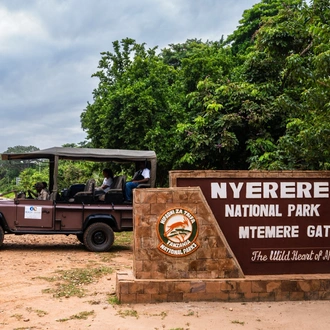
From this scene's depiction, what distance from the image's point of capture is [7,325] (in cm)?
544

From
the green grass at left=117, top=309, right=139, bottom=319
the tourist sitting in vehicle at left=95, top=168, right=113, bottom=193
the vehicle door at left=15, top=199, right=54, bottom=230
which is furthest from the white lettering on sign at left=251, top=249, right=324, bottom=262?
the tourist sitting in vehicle at left=95, top=168, right=113, bottom=193

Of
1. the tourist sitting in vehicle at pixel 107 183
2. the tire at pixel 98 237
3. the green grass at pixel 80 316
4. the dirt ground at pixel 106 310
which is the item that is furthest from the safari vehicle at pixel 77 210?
the green grass at pixel 80 316

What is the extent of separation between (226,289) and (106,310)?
1652 millimetres

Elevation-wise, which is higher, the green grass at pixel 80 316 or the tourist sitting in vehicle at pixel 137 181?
the tourist sitting in vehicle at pixel 137 181

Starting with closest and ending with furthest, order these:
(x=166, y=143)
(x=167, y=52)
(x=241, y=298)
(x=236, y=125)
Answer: (x=241, y=298)
(x=236, y=125)
(x=166, y=143)
(x=167, y=52)

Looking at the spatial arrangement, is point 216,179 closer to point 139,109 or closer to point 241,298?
point 241,298

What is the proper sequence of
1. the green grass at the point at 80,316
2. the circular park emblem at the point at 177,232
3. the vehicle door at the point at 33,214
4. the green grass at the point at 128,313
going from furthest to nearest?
the vehicle door at the point at 33,214
the circular park emblem at the point at 177,232
the green grass at the point at 128,313
the green grass at the point at 80,316

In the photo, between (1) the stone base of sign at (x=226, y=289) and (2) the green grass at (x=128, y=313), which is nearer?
(2) the green grass at (x=128, y=313)

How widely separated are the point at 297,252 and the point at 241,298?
109 centimetres

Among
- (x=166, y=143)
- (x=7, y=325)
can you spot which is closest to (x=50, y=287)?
(x=7, y=325)

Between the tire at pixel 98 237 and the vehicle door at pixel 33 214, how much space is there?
91 centimetres

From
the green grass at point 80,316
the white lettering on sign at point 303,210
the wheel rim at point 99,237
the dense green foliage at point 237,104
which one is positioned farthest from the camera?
the wheel rim at point 99,237

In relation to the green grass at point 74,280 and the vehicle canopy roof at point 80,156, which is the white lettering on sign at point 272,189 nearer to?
the green grass at point 74,280

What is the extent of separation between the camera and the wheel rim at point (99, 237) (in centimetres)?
1123
